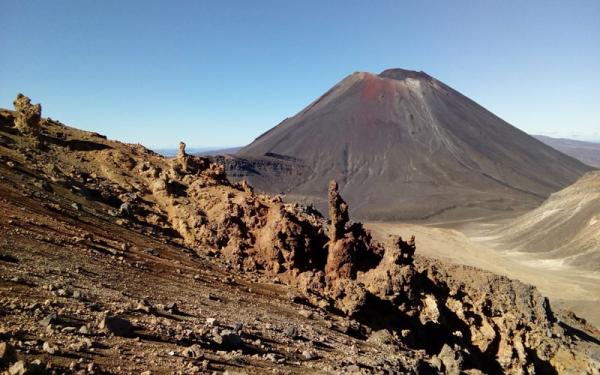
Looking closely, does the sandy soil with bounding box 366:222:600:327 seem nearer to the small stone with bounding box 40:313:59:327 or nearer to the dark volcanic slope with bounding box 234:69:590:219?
the dark volcanic slope with bounding box 234:69:590:219

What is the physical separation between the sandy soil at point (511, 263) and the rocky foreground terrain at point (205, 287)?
1448 cm

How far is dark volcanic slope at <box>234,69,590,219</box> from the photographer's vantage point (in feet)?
228

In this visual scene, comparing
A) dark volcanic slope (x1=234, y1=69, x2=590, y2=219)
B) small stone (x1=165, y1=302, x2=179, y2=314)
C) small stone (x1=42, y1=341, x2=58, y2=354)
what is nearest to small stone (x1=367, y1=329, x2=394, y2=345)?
small stone (x1=165, y1=302, x2=179, y2=314)

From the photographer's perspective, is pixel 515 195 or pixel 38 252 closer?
pixel 38 252

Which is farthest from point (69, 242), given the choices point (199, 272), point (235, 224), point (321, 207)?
point (321, 207)

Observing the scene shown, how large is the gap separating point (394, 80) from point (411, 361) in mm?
118365

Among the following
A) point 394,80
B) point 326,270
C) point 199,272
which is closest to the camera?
point 199,272

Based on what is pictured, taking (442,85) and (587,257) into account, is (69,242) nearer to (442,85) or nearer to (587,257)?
(587,257)

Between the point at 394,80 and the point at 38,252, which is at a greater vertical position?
the point at 394,80

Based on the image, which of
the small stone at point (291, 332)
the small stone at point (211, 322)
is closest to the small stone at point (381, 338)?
the small stone at point (291, 332)

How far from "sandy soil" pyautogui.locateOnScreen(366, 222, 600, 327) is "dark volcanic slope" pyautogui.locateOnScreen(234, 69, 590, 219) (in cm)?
1158

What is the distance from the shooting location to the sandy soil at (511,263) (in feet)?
91.4

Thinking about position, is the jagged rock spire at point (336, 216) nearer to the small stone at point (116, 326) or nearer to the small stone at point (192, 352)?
the small stone at point (192, 352)

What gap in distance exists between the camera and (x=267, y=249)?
36.5 ft
